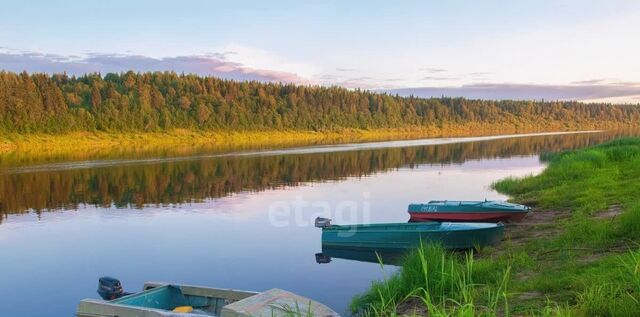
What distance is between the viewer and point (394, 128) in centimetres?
18700

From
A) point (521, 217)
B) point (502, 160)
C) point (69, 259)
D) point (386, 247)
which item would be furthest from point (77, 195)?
point (502, 160)

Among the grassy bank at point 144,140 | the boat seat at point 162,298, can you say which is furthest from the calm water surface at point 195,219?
the grassy bank at point 144,140

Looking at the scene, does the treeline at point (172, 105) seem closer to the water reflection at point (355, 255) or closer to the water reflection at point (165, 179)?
the water reflection at point (165, 179)

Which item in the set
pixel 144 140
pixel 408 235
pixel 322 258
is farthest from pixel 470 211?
pixel 144 140

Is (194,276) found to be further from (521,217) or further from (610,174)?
(610,174)

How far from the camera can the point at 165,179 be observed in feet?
153

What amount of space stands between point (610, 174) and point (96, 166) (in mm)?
47185

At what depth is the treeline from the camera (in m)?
104

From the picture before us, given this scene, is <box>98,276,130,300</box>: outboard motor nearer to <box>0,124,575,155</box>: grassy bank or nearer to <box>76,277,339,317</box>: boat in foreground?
<box>76,277,339,317</box>: boat in foreground

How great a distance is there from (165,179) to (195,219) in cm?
1873

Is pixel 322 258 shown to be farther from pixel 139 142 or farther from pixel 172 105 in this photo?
pixel 172 105

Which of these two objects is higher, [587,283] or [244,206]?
[587,283]

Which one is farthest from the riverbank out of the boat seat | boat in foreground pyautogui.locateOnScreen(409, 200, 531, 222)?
the boat seat

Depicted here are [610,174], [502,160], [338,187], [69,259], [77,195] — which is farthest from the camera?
[502,160]
